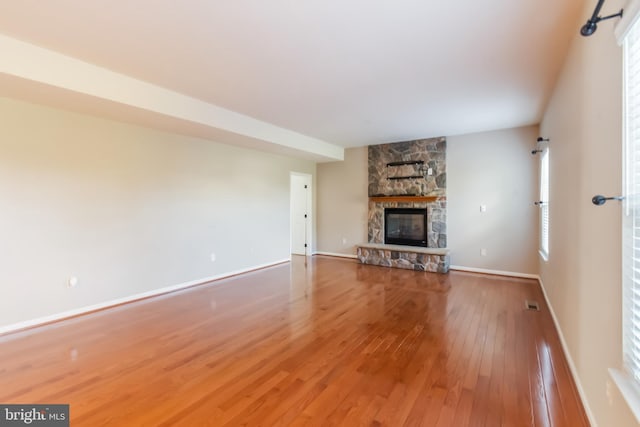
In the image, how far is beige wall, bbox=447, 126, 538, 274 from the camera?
5113 mm

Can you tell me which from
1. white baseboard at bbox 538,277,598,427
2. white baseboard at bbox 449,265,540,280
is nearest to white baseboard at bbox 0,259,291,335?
white baseboard at bbox 449,265,540,280

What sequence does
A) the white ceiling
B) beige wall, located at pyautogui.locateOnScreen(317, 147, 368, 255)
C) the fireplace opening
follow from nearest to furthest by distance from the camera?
the white ceiling → the fireplace opening → beige wall, located at pyautogui.locateOnScreen(317, 147, 368, 255)

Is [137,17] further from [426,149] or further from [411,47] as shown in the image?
[426,149]

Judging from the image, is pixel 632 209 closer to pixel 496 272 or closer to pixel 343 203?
pixel 496 272

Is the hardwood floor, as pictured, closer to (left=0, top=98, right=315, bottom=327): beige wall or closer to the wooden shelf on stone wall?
(left=0, top=98, right=315, bottom=327): beige wall

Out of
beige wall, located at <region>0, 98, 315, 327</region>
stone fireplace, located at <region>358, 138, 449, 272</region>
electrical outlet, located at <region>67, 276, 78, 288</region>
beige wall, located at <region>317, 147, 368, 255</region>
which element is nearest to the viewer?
beige wall, located at <region>0, 98, 315, 327</region>

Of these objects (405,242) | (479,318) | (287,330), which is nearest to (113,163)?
(287,330)

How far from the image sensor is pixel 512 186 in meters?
5.21

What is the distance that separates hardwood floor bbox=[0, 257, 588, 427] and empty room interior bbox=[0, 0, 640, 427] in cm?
2

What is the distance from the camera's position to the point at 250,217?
5863mm

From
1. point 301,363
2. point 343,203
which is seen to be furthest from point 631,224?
point 343,203

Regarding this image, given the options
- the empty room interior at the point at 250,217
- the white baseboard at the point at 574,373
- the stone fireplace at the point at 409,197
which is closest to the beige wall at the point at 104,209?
the empty room interior at the point at 250,217

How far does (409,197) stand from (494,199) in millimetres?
1529

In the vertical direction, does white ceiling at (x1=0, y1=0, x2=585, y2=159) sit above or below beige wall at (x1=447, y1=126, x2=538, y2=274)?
above
